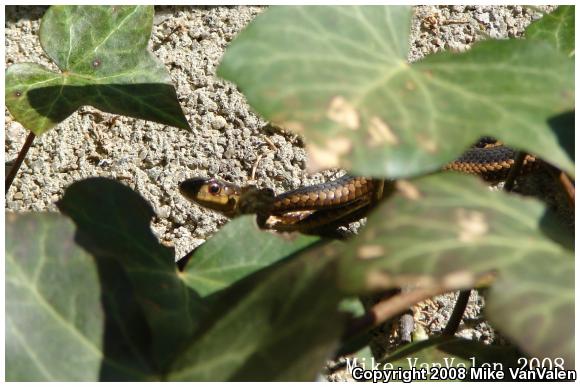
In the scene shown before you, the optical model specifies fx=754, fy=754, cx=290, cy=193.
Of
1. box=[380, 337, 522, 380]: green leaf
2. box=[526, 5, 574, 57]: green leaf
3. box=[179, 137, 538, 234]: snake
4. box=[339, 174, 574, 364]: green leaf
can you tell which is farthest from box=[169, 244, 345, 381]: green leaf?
box=[179, 137, 538, 234]: snake

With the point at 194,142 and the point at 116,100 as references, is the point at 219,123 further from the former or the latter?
the point at 116,100

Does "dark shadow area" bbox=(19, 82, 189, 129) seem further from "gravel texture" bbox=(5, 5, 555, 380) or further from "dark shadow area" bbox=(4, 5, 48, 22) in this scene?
"dark shadow area" bbox=(4, 5, 48, 22)

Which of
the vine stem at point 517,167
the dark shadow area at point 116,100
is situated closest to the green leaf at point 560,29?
the vine stem at point 517,167

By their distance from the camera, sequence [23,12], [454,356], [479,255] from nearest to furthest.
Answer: [479,255]
[454,356]
[23,12]

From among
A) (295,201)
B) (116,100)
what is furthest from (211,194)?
(116,100)

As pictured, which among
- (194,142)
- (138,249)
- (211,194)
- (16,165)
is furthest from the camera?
(194,142)

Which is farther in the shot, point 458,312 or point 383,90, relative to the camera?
point 458,312
